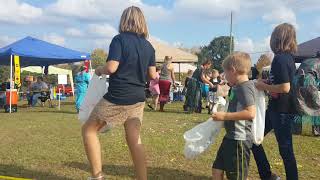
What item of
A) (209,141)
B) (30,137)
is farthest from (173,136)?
(209,141)

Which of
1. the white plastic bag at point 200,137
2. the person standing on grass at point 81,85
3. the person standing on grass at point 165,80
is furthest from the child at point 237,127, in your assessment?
the person standing on grass at point 165,80

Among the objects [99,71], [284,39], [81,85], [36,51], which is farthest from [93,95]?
[36,51]

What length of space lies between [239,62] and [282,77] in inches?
28.9

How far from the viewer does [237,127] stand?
3945mm

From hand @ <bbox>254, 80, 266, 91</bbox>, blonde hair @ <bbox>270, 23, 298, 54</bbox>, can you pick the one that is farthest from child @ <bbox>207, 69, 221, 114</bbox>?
hand @ <bbox>254, 80, 266, 91</bbox>

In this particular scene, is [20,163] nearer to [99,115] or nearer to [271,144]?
[99,115]

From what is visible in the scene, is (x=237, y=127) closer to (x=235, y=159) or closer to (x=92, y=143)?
(x=235, y=159)

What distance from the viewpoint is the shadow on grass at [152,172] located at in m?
5.44

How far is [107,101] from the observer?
4461 mm

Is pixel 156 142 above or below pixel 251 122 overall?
below

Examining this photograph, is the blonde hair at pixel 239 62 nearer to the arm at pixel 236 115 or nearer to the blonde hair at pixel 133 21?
the arm at pixel 236 115

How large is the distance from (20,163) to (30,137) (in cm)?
248

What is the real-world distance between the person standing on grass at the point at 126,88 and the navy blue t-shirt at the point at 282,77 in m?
1.19

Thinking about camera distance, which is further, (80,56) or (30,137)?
(80,56)
